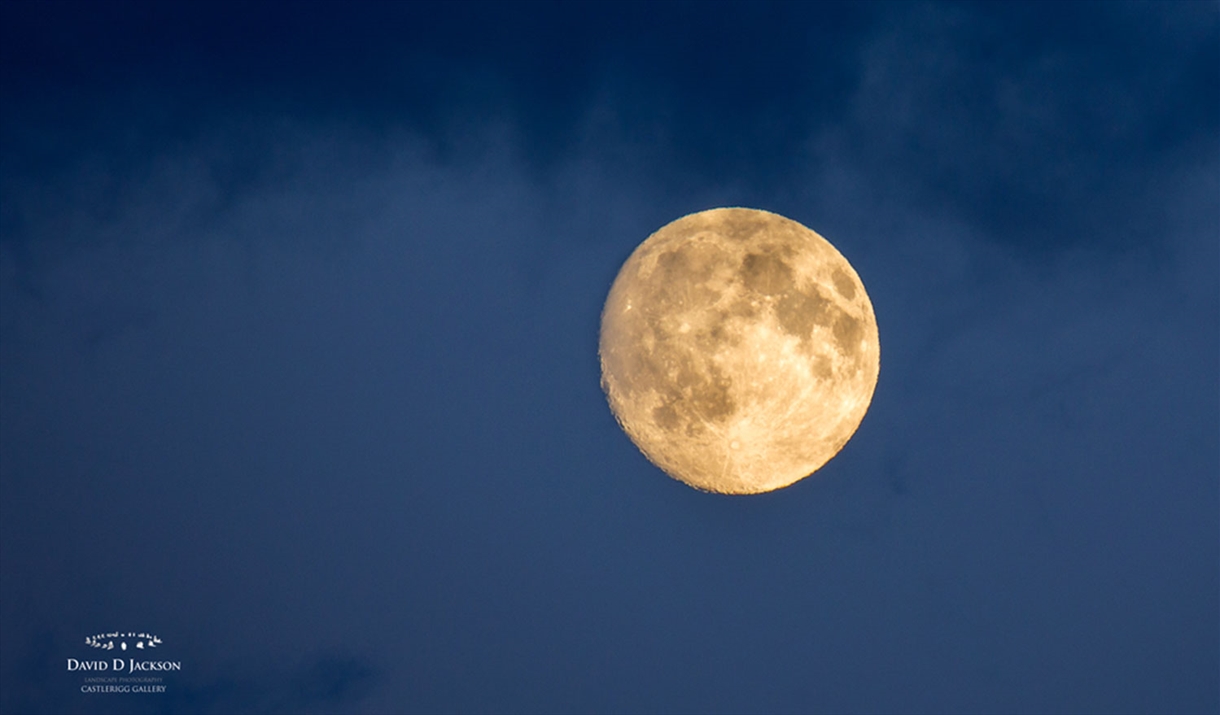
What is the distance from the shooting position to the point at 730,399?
8539 millimetres

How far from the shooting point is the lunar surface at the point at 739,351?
851 centimetres

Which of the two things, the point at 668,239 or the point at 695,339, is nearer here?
the point at 695,339

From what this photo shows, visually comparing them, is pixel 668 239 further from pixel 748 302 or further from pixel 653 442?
pixel 653 442

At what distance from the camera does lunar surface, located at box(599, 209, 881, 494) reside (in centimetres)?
851

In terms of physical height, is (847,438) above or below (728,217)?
below

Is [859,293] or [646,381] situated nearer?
[646,381]

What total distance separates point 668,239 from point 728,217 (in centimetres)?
75

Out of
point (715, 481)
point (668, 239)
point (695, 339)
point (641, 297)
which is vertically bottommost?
point (715, 481)

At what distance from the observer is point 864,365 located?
30.5 ft

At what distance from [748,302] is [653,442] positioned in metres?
1.98

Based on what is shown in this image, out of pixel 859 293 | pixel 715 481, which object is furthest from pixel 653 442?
pixel 859 293

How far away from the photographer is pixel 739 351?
8.41 meters

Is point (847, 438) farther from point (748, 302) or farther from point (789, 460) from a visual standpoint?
point (748, 302)

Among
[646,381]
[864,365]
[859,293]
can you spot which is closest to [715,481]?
[646,381]
